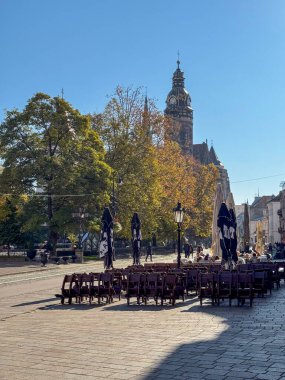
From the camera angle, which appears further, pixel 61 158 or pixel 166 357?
pixel 61 158

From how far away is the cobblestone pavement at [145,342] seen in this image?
702 cm

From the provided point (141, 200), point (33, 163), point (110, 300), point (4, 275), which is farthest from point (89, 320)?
point (141, 200)

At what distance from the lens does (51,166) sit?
1587 inches

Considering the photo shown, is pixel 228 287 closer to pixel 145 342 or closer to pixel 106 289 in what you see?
pixel 106 289

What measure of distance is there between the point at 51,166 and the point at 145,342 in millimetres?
32542

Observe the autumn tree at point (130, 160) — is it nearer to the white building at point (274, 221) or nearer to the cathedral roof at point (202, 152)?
the white building at point (274, 221)

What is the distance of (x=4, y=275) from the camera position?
1117 inches

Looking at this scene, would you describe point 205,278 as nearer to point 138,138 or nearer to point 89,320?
point 89,320

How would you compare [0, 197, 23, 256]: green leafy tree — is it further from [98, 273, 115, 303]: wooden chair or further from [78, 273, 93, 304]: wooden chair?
[98, 273, 115, 303]: wooden chair

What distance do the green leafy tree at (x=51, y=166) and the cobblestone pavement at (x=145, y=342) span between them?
2629cm

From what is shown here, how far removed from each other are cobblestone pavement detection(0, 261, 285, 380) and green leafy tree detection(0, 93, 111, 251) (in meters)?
26.3

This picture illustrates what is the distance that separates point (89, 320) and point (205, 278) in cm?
403

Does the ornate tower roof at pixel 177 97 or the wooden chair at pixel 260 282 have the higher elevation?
the ornate tower roof at pixel 177 97

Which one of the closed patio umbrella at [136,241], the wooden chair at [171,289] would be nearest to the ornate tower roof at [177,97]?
the closed patio umbrella at [136,241]
